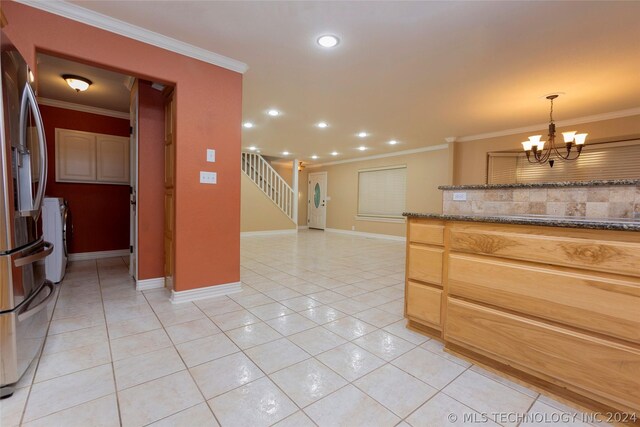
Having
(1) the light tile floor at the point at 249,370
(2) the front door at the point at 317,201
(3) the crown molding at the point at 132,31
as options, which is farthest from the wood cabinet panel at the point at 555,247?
(2) the front door at the point at 317,201

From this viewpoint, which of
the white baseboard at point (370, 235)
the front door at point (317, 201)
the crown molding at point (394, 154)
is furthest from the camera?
the front door at point (317, 201)

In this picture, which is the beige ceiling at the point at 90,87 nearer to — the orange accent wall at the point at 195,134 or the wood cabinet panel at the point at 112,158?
the wood cabinet panel at the point at 112,158

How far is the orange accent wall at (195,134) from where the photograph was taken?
230 centimetres

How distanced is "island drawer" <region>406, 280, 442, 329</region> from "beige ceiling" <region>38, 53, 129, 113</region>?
3889mm

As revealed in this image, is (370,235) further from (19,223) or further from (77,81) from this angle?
(19,223)

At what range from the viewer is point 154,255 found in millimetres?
3213

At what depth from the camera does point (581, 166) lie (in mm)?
4652

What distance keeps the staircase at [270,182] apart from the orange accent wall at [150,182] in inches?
214

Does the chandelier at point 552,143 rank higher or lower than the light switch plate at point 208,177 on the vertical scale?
higher

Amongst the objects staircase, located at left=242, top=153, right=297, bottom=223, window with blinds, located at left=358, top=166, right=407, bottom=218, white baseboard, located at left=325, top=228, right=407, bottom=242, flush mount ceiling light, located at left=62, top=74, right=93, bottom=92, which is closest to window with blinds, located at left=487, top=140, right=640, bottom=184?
window with blinds, located at left=358, top=166, right=407, bottom=218

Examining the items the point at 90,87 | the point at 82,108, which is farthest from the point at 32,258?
the point at 82,108

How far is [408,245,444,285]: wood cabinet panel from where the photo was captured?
2043 millimetres

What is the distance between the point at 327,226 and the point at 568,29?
8.25 metres

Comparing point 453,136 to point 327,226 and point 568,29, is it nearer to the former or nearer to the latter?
point 568,29
